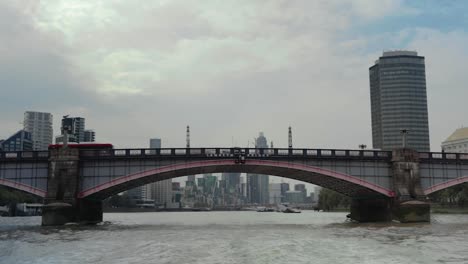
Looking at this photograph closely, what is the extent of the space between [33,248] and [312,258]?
747 inches

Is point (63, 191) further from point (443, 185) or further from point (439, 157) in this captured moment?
point (439, 157)

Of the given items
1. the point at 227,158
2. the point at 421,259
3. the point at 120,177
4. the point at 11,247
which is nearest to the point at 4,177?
the point at 120,177

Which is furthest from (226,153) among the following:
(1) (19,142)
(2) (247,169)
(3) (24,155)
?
(1) (19,142)

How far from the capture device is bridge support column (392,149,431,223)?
214ft

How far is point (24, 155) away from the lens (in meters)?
67.6

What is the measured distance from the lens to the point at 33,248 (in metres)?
35.8

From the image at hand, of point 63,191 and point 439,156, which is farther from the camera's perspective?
point 439,156

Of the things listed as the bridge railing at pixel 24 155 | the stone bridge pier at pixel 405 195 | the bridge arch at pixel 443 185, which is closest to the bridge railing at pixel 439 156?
the stone bridge pier at pixel 405 195

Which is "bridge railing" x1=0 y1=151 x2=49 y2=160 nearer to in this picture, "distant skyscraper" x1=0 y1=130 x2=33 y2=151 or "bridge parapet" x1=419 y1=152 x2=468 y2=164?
"bridge parapet" x1=419 y1=152 x2=468 y2=164

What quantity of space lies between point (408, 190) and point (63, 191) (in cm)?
4357

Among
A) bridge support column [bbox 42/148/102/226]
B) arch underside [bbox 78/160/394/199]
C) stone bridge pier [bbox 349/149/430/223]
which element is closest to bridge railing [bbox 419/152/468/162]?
stone bridge pier [bbox 349/149/430/223]

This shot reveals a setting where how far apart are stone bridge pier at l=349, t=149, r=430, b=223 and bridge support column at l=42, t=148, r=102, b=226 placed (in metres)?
40.1

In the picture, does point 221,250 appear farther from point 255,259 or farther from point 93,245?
point 93,245

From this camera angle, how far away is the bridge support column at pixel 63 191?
2424 inches
